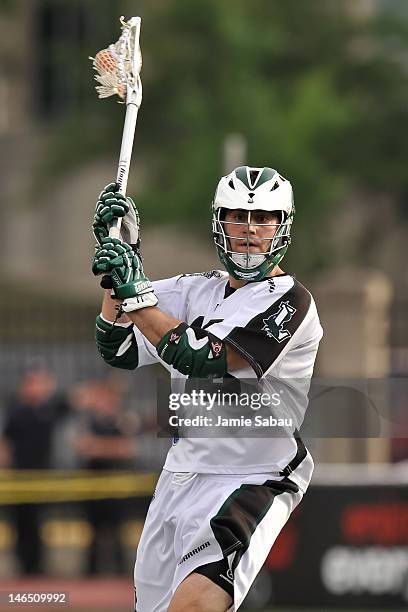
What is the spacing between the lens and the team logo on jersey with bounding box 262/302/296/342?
6.23m

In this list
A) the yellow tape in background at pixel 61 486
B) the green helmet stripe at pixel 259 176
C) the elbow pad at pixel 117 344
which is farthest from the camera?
the yellow tape in background at pixel 61 486

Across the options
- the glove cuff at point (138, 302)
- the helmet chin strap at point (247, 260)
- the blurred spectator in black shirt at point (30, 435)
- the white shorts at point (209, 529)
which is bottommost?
the blurred spectator in black shirt at point (30, 435)

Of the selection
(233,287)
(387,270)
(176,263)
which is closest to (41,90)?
(176,263)

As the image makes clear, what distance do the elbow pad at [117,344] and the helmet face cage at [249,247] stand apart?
1.78ft

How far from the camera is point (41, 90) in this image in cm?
3375

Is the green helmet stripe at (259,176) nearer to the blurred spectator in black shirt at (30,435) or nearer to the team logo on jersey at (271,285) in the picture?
the team logo on jersey at (271,285)

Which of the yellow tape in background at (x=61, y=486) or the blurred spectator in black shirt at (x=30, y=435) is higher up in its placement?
the blurred spectator in black shirt at (x=30, y=435)

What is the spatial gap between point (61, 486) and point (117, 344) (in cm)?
827

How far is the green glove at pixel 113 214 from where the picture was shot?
6.20 metres

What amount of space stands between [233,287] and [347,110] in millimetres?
18268

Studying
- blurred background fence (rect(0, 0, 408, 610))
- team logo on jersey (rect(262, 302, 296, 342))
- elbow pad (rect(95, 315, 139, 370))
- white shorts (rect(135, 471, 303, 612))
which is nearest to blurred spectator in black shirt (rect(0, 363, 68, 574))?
blurred background fence (rect(0, 0, 408, 610))

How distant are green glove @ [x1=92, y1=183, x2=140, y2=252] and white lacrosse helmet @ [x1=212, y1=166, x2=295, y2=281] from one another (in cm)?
36

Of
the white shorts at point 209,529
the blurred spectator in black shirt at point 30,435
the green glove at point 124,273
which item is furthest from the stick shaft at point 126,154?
the blurred spectator in black shirt at point 30,435

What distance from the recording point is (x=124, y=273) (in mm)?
6102
